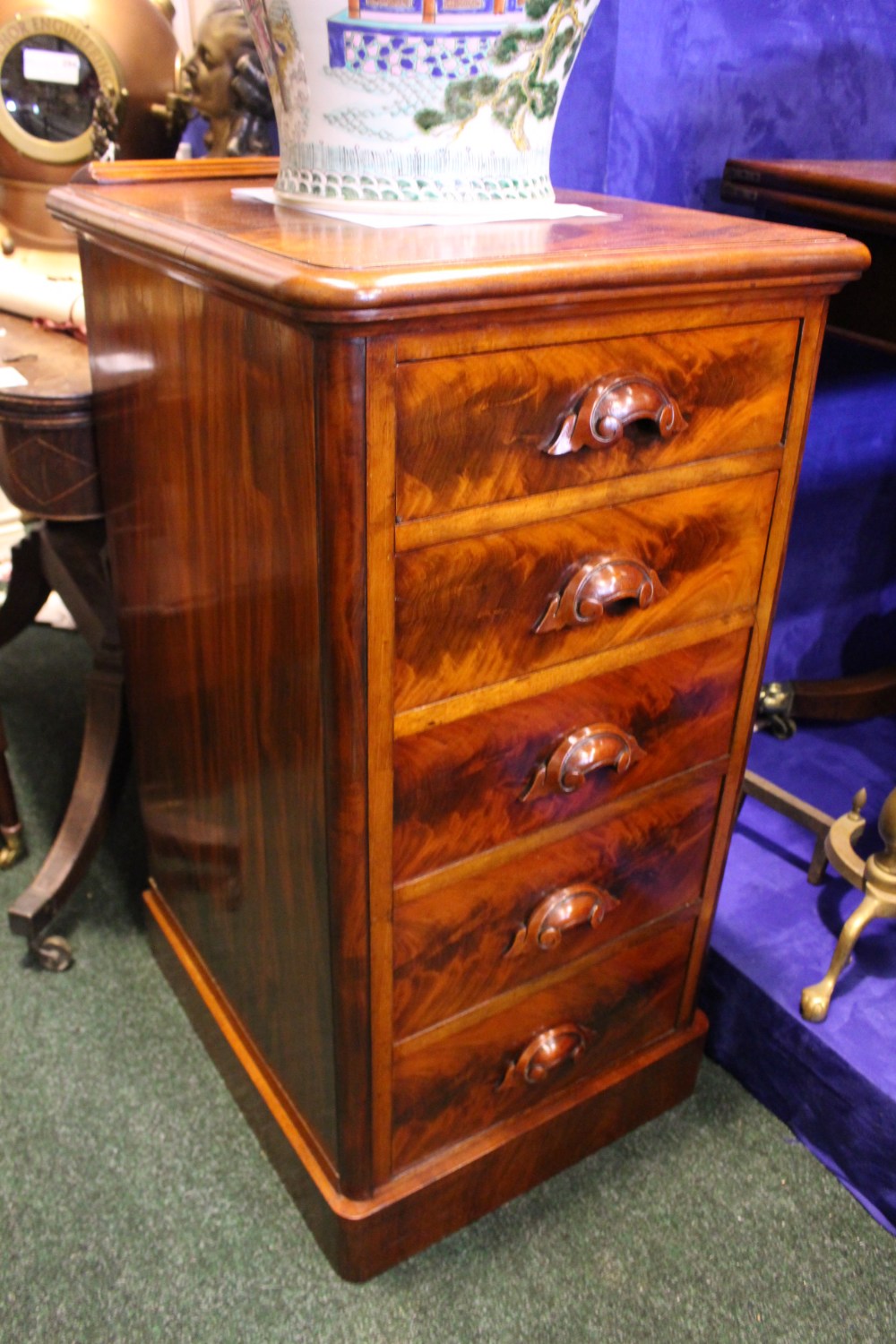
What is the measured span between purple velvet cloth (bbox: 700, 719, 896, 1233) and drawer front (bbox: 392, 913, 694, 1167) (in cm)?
13

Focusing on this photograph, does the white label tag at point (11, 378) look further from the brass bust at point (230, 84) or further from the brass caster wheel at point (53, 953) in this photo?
the brass caster wheel at point (53, 953)

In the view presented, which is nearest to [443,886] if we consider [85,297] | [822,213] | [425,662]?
[425,662]

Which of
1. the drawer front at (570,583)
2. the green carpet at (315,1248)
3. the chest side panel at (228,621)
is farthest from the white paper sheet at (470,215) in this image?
the green carpet at (315,1248)

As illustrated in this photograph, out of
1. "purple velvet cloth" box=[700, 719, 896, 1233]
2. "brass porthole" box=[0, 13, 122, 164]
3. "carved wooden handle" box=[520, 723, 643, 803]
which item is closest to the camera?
"carved wooden handle" box=[520, 723, 643, 803]

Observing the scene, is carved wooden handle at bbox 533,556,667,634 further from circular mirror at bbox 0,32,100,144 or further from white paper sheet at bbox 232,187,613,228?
circular mirror at bbox 0,32,100,144

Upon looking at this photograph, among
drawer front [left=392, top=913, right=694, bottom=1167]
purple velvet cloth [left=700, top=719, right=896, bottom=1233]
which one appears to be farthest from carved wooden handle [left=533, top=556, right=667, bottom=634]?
purple velvet cloth [left=700, top=719, right=896, bottom=1233]

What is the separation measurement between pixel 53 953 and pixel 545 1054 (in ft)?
2.18

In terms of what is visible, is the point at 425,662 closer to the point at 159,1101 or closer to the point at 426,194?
the point at 426,194

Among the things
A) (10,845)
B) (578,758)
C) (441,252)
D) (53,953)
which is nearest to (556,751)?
(578,758)

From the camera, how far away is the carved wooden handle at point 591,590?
2.60ft

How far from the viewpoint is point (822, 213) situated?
105 centimetres

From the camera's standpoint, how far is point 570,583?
79cm

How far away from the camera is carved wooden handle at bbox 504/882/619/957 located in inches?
36.6

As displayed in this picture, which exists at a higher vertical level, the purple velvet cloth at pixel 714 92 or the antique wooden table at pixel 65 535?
the purple velvet cloth at pixel 714 92
